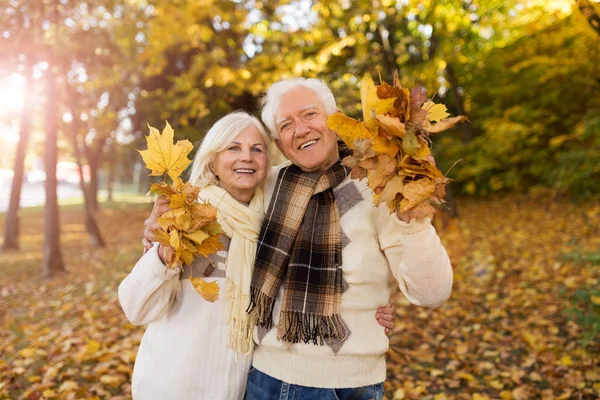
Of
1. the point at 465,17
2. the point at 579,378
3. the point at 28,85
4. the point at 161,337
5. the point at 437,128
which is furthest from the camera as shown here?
the point at 28,85

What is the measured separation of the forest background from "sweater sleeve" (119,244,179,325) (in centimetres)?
107

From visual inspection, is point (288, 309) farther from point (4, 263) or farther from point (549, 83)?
point (4, 263)

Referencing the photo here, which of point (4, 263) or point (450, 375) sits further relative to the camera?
point (4, 263)

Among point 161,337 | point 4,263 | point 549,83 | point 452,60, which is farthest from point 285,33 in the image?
point 4,263

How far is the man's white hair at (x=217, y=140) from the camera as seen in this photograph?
198cm

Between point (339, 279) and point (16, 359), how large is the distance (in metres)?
3.66

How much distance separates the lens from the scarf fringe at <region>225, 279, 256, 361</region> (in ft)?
5.84

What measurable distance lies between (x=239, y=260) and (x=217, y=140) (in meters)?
0.56

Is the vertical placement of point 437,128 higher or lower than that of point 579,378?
higher

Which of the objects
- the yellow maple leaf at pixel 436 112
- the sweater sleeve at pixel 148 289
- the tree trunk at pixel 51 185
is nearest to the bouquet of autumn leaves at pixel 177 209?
the sweater sleeve at pixel 148 289

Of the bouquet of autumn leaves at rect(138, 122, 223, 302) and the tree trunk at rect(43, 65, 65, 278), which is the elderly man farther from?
the tree trunk at rect(43, 65, 65, 278)

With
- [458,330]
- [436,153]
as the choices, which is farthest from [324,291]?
[436,153]

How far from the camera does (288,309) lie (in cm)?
166

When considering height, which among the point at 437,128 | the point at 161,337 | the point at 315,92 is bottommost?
the point at 161,337
